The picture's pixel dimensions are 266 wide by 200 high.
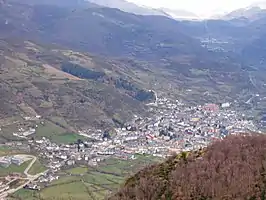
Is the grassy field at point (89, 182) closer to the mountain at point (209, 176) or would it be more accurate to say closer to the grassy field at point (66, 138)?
the grassy field at point (66, 138)

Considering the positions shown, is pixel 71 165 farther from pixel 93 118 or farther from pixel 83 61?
pixel 83 61

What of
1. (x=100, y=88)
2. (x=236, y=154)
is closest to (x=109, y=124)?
(x=100, y=88)

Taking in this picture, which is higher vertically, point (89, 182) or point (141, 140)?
point (89, 182)

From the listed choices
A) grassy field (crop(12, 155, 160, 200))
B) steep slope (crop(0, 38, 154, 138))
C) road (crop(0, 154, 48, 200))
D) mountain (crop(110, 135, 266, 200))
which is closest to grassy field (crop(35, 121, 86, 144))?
steep slope (crop(0, 38, 154, 138))

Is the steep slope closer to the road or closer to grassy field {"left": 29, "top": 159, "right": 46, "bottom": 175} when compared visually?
the road

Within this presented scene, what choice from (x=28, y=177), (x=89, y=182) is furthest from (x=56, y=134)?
(x=89, y=182)

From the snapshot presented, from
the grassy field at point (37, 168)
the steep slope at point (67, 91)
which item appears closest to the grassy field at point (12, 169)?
the grassy field at point (37, 168)

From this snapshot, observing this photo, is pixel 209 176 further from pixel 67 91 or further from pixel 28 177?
pixel 67 91
